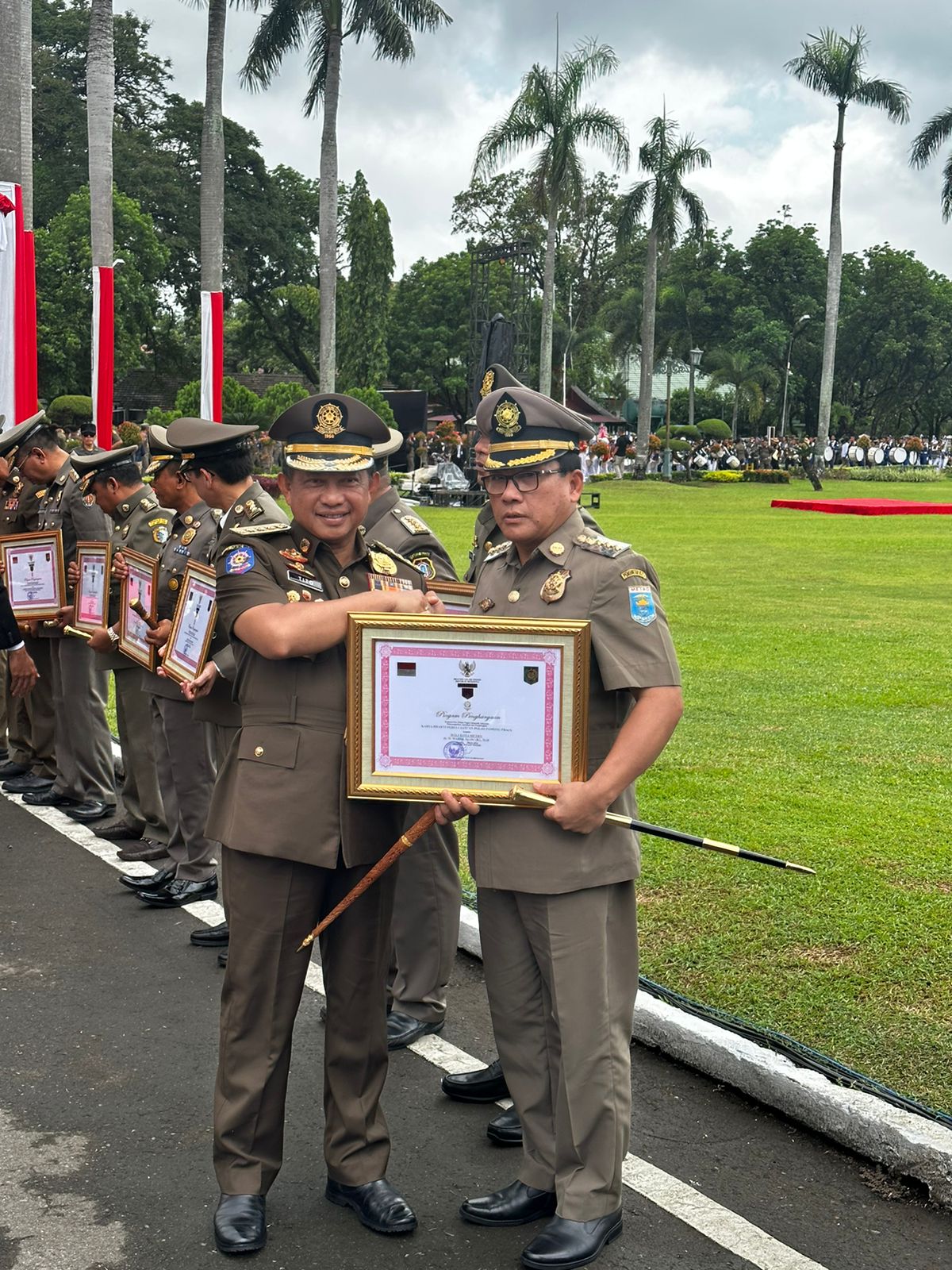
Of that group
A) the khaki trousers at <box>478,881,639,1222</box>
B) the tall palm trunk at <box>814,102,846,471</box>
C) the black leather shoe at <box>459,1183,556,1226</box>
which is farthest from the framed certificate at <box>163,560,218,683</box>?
the tall palm trunk at <box>814,102,846,471</box>

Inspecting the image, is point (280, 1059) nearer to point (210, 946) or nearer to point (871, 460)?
point (210, 946)

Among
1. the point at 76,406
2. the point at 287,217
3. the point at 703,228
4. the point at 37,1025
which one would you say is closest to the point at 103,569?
the point at 37,1025

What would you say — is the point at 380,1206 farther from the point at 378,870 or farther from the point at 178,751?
the point at 178,751

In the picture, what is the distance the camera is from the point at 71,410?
4056 cm

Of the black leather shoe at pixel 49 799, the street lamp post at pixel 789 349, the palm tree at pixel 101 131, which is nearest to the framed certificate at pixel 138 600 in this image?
the black leather shoe at pixel 49 799

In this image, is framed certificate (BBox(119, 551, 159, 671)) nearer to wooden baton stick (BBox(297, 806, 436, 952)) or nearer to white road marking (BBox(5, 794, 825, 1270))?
white road marking (BBox(5, 794, 825, 1270))

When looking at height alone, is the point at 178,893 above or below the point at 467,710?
below

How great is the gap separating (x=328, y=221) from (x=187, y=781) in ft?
93.7

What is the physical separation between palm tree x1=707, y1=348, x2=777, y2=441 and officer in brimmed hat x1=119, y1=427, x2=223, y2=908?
6304cm

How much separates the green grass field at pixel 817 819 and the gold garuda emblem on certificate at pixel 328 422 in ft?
8.40

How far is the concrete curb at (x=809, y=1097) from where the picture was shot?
3859 millimetres

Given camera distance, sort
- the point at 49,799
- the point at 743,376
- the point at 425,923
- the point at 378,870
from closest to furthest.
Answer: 1. the point at 378,870
2. the point at 425,923
3. the point at 49,799
4. the point at 743,376

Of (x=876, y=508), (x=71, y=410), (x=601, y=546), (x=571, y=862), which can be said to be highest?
(x=71, y=410)

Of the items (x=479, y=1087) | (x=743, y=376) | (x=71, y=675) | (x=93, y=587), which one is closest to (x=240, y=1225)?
(x=479, y=1087)
